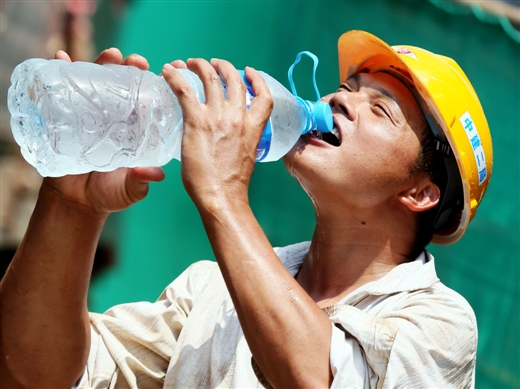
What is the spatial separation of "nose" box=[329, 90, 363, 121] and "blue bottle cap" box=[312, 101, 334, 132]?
0.38 feet

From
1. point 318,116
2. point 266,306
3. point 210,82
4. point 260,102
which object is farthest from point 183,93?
point 318,116

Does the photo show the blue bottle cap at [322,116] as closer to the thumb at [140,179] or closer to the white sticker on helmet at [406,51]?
the white sticker on helmet at [406,51]

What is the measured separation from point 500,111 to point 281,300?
2.86m

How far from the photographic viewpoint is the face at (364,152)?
2.52 m

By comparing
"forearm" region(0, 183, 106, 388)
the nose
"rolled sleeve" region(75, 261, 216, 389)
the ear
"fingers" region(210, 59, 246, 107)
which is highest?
"fingers" region(210, 59, 246, 107)

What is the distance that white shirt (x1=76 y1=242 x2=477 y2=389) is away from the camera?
1.98 meters

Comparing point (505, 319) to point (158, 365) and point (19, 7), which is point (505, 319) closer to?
point (158, 365)

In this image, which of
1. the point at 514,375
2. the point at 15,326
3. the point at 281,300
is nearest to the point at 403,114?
the point at 281,300

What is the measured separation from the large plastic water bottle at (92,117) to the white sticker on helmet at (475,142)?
0.79 m

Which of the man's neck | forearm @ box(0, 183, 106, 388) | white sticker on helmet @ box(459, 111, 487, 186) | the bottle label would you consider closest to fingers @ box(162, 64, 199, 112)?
the bottle label

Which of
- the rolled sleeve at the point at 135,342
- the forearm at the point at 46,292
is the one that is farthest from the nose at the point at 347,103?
the forearm at the point at 46,292

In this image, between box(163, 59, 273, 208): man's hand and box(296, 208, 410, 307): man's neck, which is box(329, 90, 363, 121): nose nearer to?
box(296, 208, 410, 307): man's neck

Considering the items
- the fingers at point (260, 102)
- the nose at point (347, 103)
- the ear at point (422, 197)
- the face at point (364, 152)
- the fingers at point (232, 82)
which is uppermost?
Answer: the fingers at point (232, 82)

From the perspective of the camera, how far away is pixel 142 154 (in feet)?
7.71
